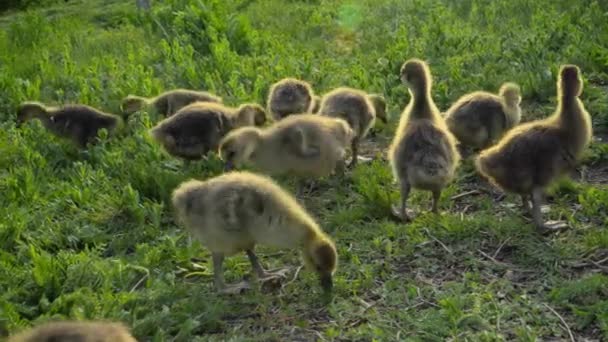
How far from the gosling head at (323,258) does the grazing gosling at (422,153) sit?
3.75ft

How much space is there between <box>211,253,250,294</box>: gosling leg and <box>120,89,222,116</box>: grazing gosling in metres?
3.20

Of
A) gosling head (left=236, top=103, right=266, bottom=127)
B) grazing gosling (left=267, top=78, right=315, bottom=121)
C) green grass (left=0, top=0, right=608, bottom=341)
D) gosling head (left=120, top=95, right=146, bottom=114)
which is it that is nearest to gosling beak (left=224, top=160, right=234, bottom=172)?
green grass (left=0, top=0, right=608, bottom=341)

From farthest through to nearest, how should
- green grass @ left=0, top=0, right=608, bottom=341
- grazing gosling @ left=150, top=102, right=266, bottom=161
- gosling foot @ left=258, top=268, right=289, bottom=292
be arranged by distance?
grazing gosling @ left=150, top=102, right=266, bottom=161, gosling foot @ left=258, top=268, right=289, bottom=292, green grass @ left=0, top=0, right=608, bottom=341

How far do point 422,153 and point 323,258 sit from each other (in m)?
1.37

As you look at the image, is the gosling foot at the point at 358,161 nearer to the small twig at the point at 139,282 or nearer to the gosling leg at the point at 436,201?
the gosling leg at the point at 436,201

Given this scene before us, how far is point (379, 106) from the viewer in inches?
324

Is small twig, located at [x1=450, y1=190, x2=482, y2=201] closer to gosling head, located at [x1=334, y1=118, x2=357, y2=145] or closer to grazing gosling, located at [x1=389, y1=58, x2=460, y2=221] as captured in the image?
grazing gosling, located at [x1=389, y1=58, x2=460, y2=221]

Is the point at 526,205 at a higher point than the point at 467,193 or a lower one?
higher

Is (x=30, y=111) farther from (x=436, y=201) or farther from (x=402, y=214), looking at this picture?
(x=436, y=201)

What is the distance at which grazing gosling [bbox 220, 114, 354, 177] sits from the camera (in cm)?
684

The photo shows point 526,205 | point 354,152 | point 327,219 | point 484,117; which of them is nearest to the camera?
point 526,205

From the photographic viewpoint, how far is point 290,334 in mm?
5066

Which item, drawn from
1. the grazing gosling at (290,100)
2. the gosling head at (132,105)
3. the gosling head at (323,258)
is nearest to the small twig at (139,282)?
the gosling head at (323,258)

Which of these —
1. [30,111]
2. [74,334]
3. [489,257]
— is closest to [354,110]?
[489,257]
